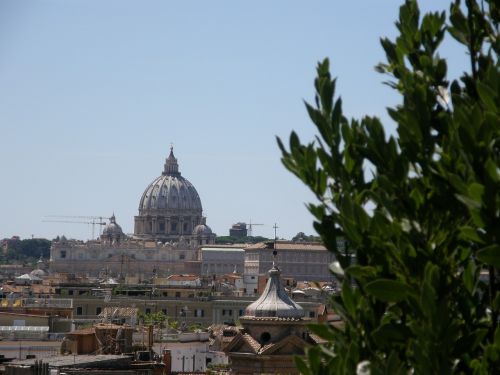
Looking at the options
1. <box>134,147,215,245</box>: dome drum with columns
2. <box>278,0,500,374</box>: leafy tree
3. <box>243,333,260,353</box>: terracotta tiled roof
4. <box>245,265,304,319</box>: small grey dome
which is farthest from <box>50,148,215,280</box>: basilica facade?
<box>278,0,500,374</box>: leafy tree

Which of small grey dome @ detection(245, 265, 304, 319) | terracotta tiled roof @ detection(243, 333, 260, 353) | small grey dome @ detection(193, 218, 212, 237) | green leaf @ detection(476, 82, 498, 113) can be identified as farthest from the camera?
small grey dome @ detection(193, 218, 212, 237)

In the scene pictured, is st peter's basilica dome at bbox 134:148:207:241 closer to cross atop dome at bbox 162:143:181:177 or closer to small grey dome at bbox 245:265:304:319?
cross atop dome at bbox 162:143:181:177

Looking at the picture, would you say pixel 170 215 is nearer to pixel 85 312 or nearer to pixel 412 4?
pixel 85 312

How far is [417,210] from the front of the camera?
535cm

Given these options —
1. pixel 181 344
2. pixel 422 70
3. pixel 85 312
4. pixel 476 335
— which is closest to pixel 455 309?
pixel 476 335

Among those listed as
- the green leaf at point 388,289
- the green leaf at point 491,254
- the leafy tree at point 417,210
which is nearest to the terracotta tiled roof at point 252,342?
the leafy tree at point 417,210

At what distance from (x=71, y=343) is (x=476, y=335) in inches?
1049

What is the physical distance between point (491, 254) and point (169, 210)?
618ft

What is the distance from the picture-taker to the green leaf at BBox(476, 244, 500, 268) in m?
4.70

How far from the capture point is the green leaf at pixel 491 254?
4.70 m

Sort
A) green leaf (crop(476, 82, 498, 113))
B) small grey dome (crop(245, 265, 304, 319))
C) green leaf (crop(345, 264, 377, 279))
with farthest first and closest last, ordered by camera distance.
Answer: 1. small grey dome (crop(245, 265, 304, 319))
2. green leaf (crop(345, 264, 377, 279))
3. green leaf (crop(476, 82, 498, 113))

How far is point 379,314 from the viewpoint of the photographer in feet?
17.8

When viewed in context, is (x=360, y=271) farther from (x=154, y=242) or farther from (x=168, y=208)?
(x=168, y=208)

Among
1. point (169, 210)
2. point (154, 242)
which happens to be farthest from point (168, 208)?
point (154, 242)
